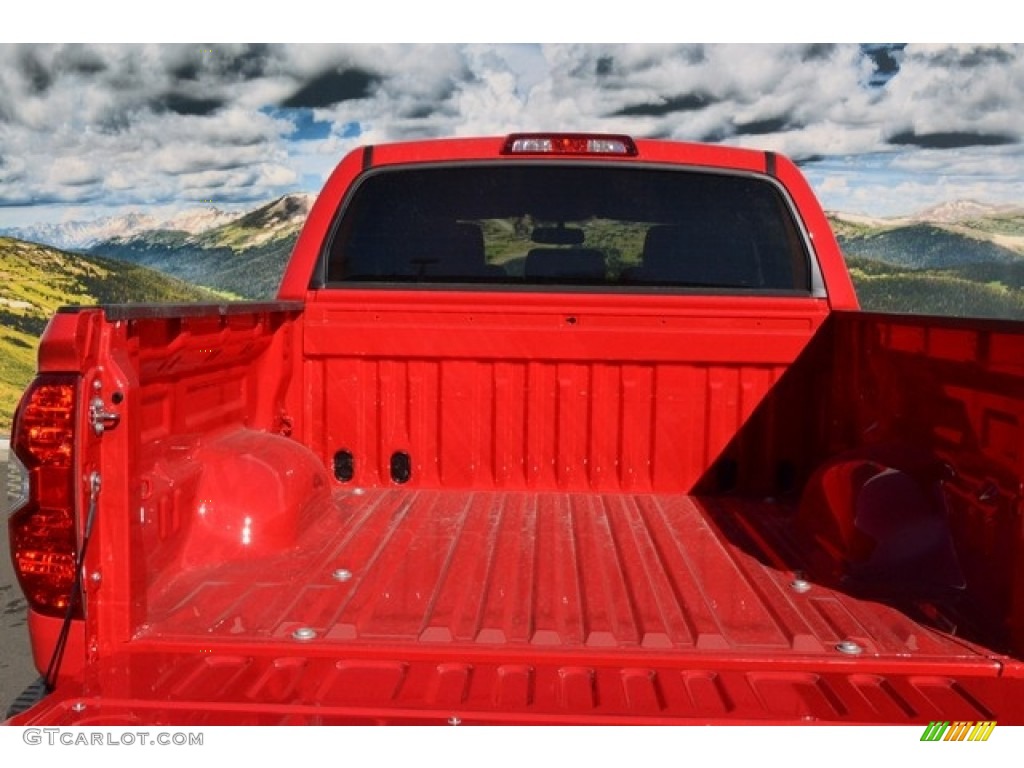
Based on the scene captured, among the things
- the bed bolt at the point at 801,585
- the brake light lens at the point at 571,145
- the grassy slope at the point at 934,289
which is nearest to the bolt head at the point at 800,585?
the bed bolt at the point at 801,585

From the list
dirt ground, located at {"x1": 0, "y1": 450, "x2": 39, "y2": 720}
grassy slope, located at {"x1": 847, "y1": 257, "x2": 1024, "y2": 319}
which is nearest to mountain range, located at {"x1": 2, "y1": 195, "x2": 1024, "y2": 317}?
grassy slope, located at {"x1": 847, "y1": 257, "x2": 1024, "y2": 319}

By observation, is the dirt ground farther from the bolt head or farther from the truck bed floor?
the bolt head

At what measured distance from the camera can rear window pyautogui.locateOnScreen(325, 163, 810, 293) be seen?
3.54m

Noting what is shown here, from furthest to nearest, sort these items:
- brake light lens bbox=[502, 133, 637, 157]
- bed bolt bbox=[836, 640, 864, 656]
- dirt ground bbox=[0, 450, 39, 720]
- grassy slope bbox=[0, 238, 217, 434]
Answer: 1. grassy slope bbox=[0, 238, 217, 434]
2. dirt ground bbox=[0, 450, 39, 720]
3. brake light lens bbox=[502, 133, 637, 157]
4. bed bolt bbox=[836, 640, 864, 656]

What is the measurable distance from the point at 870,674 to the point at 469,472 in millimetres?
1782

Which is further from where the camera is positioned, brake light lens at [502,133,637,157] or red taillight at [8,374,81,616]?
brake light lens at [502,133,637,157]

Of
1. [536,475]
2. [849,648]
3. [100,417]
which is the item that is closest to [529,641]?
[849,648]

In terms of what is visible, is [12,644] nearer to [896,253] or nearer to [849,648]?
[849,648]

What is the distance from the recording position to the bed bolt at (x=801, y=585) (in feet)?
8.24

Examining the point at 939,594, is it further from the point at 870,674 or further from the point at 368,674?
the point at 368,674

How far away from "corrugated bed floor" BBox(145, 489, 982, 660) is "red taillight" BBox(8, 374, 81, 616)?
256mm

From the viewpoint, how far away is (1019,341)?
2201mm

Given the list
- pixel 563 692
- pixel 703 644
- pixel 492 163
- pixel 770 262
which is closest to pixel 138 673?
pixel 563 692

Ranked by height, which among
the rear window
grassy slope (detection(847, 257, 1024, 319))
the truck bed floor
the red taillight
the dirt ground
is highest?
the rear window
